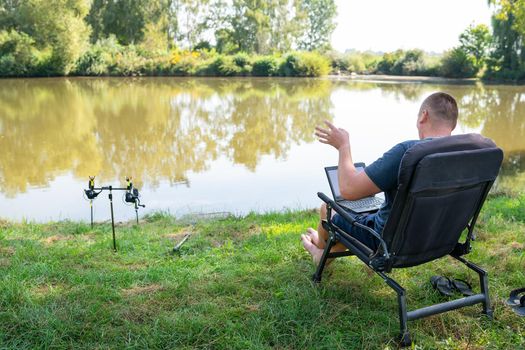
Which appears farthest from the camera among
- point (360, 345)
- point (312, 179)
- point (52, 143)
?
point (52, 143)

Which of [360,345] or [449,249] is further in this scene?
[449,249]

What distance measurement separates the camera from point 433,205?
2.32 metres

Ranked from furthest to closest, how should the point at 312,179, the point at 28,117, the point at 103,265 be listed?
1. the point at 28,117
2. the point at 312,179
3. the point at 103,265

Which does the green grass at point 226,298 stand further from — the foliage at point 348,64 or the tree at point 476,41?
the foliage at point 348,64

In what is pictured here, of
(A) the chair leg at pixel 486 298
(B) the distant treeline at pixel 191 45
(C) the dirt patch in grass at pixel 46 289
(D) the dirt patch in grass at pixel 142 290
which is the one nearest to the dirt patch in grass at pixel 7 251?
(C) the dirt patch in grass at pixel 46 289

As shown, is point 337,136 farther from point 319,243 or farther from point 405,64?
point 405,64

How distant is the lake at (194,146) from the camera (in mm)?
7203

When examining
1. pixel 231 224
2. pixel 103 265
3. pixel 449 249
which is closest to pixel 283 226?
pixel 231 224

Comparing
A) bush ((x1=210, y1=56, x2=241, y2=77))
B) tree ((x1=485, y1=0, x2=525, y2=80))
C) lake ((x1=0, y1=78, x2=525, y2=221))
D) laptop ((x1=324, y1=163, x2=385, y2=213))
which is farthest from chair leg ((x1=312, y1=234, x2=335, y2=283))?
bush ((x1=210, y1=56, x2=241, y2=77))

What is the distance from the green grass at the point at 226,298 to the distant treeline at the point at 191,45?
2781 cm

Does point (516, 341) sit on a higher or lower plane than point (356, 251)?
lower

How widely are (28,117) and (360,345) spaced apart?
15411 millimetres

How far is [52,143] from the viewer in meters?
11.3

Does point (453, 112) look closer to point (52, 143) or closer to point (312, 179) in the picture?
point (312, 179)
